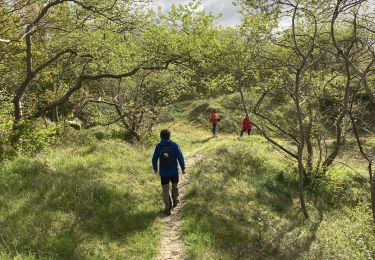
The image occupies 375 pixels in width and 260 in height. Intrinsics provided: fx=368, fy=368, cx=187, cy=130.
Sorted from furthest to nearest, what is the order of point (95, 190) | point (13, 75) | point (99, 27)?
point (13, 75) < point (99, 27) < point (95, 190)

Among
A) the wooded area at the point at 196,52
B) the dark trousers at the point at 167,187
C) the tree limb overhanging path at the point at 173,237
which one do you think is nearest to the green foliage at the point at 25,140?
the wooded area at the point at 196,52

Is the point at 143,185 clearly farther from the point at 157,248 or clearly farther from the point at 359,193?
the point at 359,193

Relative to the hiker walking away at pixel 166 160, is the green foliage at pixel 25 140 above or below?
above

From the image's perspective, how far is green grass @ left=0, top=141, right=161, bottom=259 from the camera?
6777mm

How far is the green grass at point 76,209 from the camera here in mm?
6777

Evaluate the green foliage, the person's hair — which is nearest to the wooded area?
the green foliage

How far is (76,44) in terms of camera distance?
48.9 feet

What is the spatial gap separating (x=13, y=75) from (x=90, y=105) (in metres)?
4.24

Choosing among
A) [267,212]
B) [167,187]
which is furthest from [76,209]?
[267,212]

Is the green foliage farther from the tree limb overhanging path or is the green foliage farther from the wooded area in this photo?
the tree limb overhanging path

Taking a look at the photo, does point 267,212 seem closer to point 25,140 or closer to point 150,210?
point 150,210

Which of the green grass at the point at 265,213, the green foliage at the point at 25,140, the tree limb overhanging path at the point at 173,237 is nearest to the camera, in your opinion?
the tree limb overhanging path at the point at 173,237

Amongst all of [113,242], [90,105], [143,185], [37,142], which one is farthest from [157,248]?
[90,105]

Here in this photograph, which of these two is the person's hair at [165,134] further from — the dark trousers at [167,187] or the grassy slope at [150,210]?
the grassy slope at [150,210]
